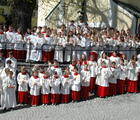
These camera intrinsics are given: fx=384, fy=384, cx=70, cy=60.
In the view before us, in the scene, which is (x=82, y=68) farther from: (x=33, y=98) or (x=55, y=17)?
(x=55, y=17)

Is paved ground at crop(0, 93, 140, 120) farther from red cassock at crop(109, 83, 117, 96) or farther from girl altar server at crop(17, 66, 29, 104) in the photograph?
red cassock at crop(109, 83, 117, 96)

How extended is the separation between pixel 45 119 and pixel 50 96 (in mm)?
2022

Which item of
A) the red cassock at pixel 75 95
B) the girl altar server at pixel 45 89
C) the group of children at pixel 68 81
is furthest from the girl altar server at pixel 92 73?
the girl altar server at pixel 45 89

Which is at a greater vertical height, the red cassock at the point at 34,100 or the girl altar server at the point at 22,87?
the girl altar server at the point at 22,87

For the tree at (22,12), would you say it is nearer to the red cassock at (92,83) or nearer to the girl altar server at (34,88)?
the red cassock at (92,83)

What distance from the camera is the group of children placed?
13938 mm

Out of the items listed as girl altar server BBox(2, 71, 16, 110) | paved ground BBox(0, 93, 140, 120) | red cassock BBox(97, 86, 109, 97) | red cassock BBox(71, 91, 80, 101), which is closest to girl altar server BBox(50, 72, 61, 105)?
paved ground BBox(0, 93, 140, 120)

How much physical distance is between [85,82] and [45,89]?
5.78ft

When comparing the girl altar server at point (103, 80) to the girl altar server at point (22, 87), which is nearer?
the girl altar server at point (22, 87)

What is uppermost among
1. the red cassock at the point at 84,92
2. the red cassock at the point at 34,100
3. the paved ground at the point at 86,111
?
the red cassock at the point at 84,92

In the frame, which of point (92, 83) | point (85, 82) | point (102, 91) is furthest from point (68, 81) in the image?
point (102, 91)

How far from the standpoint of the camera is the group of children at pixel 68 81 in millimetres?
13938

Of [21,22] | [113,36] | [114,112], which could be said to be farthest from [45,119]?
[21,22]

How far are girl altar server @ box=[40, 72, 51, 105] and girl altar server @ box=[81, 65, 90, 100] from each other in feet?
5.08
